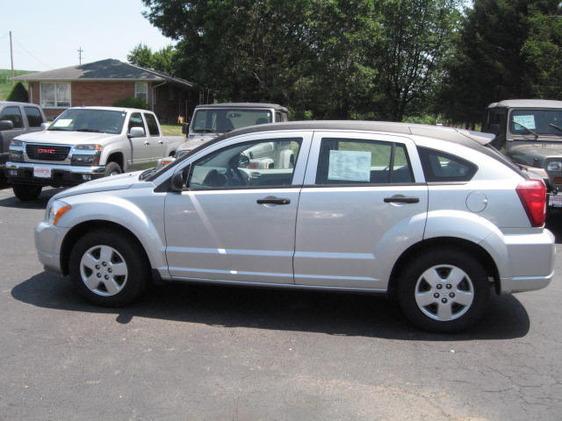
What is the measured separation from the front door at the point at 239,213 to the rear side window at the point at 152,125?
8059mm

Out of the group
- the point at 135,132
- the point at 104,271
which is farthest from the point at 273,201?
the point at 135,132

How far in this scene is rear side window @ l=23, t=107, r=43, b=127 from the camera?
13094 mm

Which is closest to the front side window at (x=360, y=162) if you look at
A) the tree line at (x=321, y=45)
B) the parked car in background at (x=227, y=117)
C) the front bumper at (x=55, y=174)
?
the parked car in background at (x=227, y=117)

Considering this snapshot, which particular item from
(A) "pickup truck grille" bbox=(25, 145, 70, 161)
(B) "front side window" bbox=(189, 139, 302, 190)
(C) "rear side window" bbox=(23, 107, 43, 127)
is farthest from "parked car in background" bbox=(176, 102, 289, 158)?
(B) "front side window" bbox=(189, 139, 302, 190)

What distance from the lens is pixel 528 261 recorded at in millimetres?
4633

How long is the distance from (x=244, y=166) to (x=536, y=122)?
700 cm

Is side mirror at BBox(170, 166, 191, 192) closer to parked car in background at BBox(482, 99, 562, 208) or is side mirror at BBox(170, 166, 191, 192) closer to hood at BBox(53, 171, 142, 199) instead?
hood at BBox(53, 171, 142, 199)

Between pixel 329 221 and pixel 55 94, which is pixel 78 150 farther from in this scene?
pixel 55 94

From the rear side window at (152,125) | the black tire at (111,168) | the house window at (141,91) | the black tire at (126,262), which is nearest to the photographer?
the black tire at (126,262)

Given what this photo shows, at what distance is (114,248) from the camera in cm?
518

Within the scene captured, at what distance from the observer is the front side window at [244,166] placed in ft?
16.5

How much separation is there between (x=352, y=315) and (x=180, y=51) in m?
29.3

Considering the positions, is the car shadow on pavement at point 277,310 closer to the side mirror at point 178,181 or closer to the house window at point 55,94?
the side mirror at point 178,181

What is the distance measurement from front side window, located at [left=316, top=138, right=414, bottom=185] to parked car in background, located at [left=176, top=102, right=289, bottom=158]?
6173 mm
